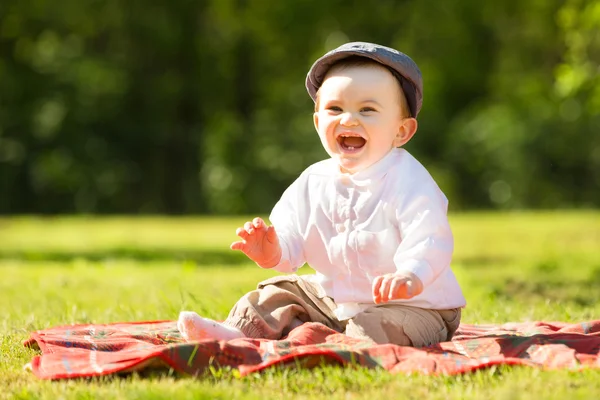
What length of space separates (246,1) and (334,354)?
20424mm

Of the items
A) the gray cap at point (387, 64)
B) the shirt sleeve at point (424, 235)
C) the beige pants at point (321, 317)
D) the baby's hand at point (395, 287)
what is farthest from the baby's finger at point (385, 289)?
the gray cap at point (387, 64)

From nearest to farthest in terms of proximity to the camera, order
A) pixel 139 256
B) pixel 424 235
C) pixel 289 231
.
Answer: pixel 424 235 → pixel 289 231 → pixel 139 256

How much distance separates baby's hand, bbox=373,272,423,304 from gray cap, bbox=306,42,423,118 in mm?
842

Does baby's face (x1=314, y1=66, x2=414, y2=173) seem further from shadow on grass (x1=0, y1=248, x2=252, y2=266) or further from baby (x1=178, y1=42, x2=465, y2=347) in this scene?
shadow on grass (x1=0, y1=248, x2=252, y2=266)

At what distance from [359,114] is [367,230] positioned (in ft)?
1.50

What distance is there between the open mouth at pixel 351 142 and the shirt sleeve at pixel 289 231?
266mm

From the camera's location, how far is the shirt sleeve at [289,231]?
392cm

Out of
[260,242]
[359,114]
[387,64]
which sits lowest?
[260,242]

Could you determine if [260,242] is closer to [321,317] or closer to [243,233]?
[243,233]

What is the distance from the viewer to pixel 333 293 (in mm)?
3896

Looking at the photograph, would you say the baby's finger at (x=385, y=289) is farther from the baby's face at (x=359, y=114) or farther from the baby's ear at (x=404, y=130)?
the baby's ear at (x=404, y=130)

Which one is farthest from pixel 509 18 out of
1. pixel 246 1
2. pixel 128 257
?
pixel 128 257

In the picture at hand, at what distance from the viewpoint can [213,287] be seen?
675cm

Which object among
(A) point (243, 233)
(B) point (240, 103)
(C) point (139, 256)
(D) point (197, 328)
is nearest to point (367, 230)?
(A) point (243, 233)
